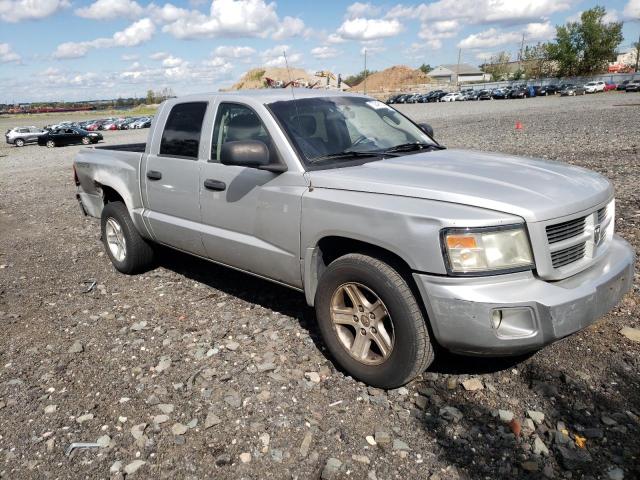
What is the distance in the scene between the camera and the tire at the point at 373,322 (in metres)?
3.04

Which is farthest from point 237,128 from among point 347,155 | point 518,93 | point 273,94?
point 518,93

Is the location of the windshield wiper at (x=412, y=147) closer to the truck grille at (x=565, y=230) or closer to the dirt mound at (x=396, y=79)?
the truck grille at (x=565, y=230)

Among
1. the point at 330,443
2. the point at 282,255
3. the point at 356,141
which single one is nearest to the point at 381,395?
the point at 330,443

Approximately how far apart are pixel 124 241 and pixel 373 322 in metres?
3.38

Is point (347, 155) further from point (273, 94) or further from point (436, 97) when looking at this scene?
point (436, 97)

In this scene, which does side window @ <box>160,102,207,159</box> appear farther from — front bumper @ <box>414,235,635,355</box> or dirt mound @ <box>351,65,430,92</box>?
dirt mound @ <box>351,65,430,92</box>

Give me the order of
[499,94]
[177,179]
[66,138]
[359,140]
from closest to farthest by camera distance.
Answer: [359,140], [177,179], [66,138], [499,94]

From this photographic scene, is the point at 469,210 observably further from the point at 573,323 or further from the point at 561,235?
the point at 573,323

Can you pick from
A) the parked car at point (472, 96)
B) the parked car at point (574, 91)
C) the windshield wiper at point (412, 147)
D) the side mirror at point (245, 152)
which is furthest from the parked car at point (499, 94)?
the side mirror at point (245, 152)

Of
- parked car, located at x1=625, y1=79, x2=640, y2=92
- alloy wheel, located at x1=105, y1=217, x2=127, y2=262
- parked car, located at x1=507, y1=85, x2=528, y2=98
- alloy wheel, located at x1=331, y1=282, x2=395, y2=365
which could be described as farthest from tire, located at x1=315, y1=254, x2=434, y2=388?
parked car, located at x1=507, y1=85, x2=528, y2=98

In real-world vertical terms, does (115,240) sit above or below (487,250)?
below

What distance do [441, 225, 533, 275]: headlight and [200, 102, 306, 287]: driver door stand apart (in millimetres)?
1170

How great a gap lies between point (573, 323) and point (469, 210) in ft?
2.69

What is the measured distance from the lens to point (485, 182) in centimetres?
312
